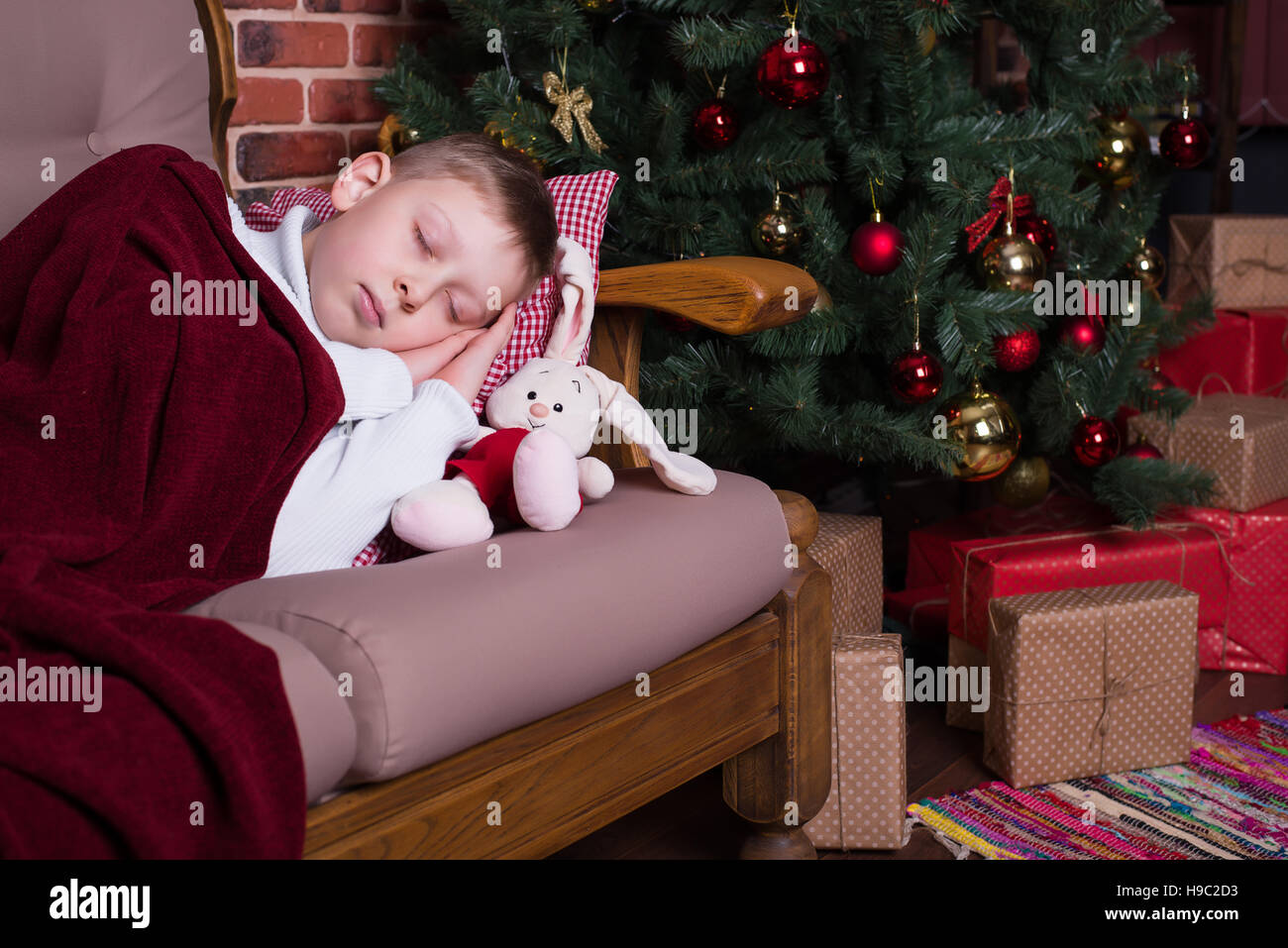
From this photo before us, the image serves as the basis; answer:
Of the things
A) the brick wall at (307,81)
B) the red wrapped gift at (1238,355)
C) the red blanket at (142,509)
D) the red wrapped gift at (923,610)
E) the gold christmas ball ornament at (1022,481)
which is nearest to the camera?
the red blanket at (142,509)

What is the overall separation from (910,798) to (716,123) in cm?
94

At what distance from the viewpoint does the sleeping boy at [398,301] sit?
1.06m

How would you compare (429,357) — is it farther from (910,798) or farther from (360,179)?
→ (910,798)

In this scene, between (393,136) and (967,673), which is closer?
(967,673)

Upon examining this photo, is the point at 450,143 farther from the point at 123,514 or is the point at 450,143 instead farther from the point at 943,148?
the point at 943,148

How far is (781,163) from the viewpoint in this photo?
67.0 inches

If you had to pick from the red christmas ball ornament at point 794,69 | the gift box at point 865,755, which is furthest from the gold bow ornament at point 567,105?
A: the gift box at point 865,755

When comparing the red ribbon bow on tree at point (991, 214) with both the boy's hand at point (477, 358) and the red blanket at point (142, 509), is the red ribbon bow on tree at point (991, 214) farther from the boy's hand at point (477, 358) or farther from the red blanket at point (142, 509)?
the red blanket at point (142, 509)

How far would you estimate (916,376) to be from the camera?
1.63m

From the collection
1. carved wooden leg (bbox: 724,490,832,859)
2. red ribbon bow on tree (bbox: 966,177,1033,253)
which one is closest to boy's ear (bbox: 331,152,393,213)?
carved wooden leg (bbox: 724,490,832,859)

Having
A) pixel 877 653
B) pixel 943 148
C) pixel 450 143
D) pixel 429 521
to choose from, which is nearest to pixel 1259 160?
pixel 943 148

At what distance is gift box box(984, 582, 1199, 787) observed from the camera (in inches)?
61.5

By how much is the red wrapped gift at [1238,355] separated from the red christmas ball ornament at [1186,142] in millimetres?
367

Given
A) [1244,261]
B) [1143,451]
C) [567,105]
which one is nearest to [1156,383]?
[1143,451]
